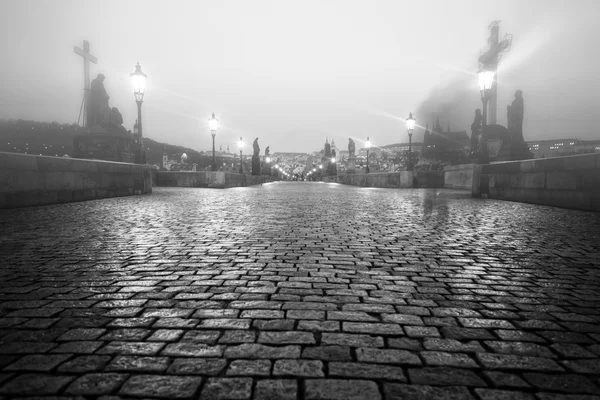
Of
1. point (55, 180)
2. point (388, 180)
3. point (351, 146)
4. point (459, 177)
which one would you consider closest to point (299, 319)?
point (55, 180)

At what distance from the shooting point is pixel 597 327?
2.25 meters

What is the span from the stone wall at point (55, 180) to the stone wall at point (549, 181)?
14.0 metres

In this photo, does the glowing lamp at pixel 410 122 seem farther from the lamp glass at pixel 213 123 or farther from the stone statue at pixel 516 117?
the lamp glass at pixel 213 123

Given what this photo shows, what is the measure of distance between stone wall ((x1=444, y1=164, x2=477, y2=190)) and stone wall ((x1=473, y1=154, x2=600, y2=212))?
7.17 meters

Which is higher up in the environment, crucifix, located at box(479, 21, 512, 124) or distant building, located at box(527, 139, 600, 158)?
crucifix, located at box(479, 21, 512, 124)

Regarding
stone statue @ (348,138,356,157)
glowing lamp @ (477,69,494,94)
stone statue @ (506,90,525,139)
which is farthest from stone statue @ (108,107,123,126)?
stone statue @ (506,90,525,139)

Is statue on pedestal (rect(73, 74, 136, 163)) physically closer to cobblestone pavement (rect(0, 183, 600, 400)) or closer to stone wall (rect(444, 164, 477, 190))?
stone wall (rect(444, 164, 477, 190))

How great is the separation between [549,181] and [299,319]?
36.1ft

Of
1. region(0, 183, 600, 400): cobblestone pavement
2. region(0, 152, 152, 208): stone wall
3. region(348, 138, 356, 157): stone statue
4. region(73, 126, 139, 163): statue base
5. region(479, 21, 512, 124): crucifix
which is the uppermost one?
region(479, 21, 512, 124): crucifix

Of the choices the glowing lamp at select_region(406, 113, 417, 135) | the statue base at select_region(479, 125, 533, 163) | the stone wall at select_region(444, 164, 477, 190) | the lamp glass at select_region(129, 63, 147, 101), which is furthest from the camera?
the statue base at select_region(479, 125, 533, 163)

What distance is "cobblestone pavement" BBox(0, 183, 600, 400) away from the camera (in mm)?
1634

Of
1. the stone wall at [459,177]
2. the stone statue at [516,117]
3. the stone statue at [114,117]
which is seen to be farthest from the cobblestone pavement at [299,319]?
the stone statue at [114,117]

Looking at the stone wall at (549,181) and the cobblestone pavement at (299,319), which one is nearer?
the cobblestone pavement at (299,319)

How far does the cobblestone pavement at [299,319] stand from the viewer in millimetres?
1634
